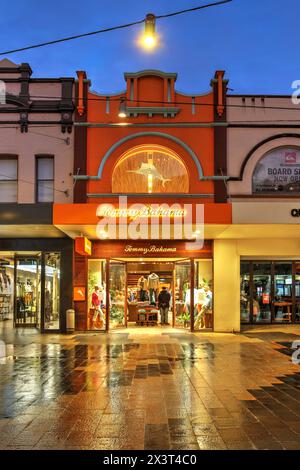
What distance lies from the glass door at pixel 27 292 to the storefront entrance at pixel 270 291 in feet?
28.5

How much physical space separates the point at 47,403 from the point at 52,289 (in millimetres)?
11537

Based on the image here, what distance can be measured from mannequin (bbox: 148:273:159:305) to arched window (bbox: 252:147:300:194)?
8.23 metres

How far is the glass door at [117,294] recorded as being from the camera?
68.2 ft

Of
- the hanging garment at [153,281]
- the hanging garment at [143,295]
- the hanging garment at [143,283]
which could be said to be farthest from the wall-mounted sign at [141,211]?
the hanging garment at [143,283]

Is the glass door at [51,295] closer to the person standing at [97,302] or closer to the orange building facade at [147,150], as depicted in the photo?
the orange building facade at [147,150]

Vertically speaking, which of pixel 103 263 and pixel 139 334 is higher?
pixel 103 263

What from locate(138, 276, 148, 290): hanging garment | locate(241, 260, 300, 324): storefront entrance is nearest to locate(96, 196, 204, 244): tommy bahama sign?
locate(241, 260, 300, 324): storefront entrance

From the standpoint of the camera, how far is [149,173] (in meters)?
18.9

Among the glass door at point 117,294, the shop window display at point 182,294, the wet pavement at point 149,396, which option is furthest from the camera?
the glass door at point 117,294

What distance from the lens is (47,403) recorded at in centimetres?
864

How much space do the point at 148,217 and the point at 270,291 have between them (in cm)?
825
